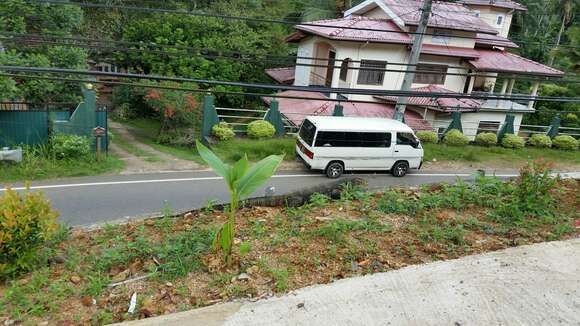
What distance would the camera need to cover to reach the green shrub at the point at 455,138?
21266mm

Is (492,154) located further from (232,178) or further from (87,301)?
(87,301)

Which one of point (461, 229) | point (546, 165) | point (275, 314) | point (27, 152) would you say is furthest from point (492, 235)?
point (27, 152)

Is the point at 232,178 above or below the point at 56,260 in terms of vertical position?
above

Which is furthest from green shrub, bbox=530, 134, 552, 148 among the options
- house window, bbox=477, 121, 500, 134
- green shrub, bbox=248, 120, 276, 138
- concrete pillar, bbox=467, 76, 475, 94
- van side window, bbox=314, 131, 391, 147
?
green shrub, bbox=248, 120, 276, 138

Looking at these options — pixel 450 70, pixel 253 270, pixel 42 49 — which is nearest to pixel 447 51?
pixel 450 70

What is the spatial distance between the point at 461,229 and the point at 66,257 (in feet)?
16.4

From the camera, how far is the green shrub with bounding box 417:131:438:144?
2109 centimetres

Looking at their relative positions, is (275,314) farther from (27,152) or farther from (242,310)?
(27,152)

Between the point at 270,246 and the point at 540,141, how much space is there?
22.1 m

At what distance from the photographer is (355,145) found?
15406mm

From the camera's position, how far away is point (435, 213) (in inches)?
257

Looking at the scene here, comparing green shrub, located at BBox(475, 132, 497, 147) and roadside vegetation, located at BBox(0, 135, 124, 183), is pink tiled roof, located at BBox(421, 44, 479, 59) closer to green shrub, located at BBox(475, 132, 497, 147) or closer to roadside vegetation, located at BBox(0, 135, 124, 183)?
green shrub, located at BBox(475, 132, 497, 147)

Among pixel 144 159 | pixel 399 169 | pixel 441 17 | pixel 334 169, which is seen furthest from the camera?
pixel 441 17

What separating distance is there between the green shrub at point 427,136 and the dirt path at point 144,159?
1080 cm
